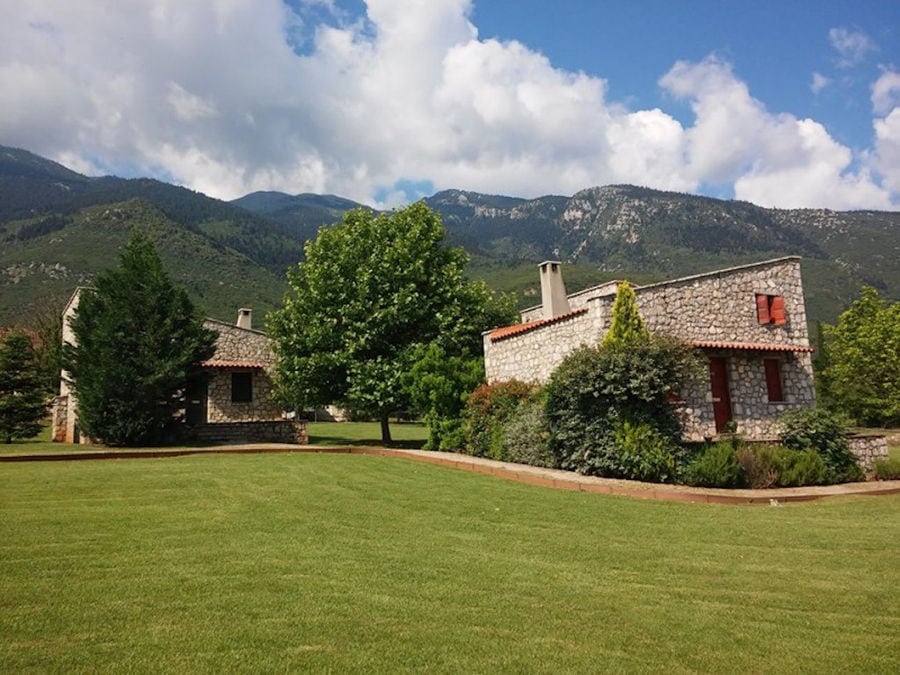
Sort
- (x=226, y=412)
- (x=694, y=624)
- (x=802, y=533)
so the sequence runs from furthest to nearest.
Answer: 1. (x=226, y=412)
2. (x=802, y=533)
3. (x=694, y=624)

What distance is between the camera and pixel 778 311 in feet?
61.8

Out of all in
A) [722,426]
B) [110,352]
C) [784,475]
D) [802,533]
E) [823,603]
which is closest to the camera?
[823,603]

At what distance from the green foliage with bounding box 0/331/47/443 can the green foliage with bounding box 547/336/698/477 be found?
2214 centimetres

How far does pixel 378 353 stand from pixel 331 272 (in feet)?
11.4

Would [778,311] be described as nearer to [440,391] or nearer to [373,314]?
[440,391]

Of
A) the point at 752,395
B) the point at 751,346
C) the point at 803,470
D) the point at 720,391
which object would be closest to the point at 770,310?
the point at 751,346

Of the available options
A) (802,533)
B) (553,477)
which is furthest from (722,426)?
(802,533)

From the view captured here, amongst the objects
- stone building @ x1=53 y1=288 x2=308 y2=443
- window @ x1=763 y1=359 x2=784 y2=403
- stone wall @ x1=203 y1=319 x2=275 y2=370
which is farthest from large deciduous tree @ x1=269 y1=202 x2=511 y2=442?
window @ x1=763 y1=359 x2=784 y2=403

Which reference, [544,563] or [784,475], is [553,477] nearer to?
[784,475]

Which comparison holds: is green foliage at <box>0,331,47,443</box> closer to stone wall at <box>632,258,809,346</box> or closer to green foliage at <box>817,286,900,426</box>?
stone wall at <box>632,258,809,346</box>

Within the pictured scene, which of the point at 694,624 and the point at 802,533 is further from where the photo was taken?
the point at 802,533

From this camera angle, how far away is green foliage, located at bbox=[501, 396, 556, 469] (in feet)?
49.4

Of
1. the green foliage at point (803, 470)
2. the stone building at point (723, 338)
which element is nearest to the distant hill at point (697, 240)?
the stone building at point (723, 338)

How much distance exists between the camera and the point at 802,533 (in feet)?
27.0
